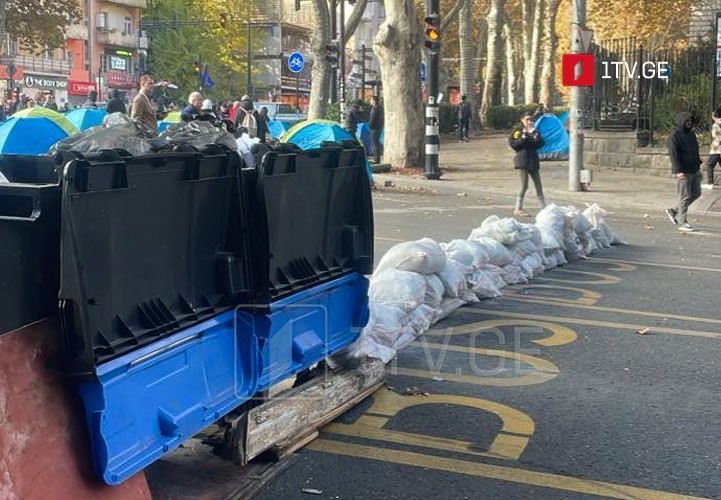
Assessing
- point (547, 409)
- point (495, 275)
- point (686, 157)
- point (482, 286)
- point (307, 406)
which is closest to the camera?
point (307, 406)

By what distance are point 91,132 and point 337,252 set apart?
1668 mm

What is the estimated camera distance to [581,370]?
609 cm

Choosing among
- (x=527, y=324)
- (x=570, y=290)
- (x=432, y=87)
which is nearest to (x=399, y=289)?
(x=527, y=324)

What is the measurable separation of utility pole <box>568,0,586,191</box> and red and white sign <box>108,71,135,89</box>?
61.4 metres

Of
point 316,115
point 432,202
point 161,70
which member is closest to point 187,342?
point 432,202

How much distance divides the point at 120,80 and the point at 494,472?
2997 inches

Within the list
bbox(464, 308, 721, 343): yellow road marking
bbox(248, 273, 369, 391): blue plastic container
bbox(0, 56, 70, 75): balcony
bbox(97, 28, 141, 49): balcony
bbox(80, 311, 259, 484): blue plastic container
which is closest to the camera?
bbox(80, 311, 259, 484): blue plastic container

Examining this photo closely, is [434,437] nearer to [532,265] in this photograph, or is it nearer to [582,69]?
[532,265]

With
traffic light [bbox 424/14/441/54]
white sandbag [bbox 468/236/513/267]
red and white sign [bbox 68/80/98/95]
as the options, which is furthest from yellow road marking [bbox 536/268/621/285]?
red and white sign [bbox 68/80/98/95]

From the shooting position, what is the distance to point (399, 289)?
21.7 feet

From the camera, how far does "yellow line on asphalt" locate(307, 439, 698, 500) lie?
415cm

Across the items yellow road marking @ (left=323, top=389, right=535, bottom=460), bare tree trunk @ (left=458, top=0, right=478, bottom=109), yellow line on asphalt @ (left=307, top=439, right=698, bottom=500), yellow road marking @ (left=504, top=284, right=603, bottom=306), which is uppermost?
bare tree trunk @ (left=458, top=0, right=478, bottom=109)

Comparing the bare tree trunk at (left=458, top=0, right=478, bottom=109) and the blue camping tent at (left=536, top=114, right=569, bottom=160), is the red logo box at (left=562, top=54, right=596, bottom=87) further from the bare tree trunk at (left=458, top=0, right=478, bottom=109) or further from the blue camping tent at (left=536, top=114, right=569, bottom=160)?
the bare tree trunk at (left=458, top=0, right=478, bottom=109)

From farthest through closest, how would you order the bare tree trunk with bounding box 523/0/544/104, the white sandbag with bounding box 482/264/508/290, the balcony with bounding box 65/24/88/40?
the balcony with bounding box 65/24/88/40 → the bare tree trunk with bounding box 523/0/544/104 → the white sandbag with bounding box 482/264/508/290
